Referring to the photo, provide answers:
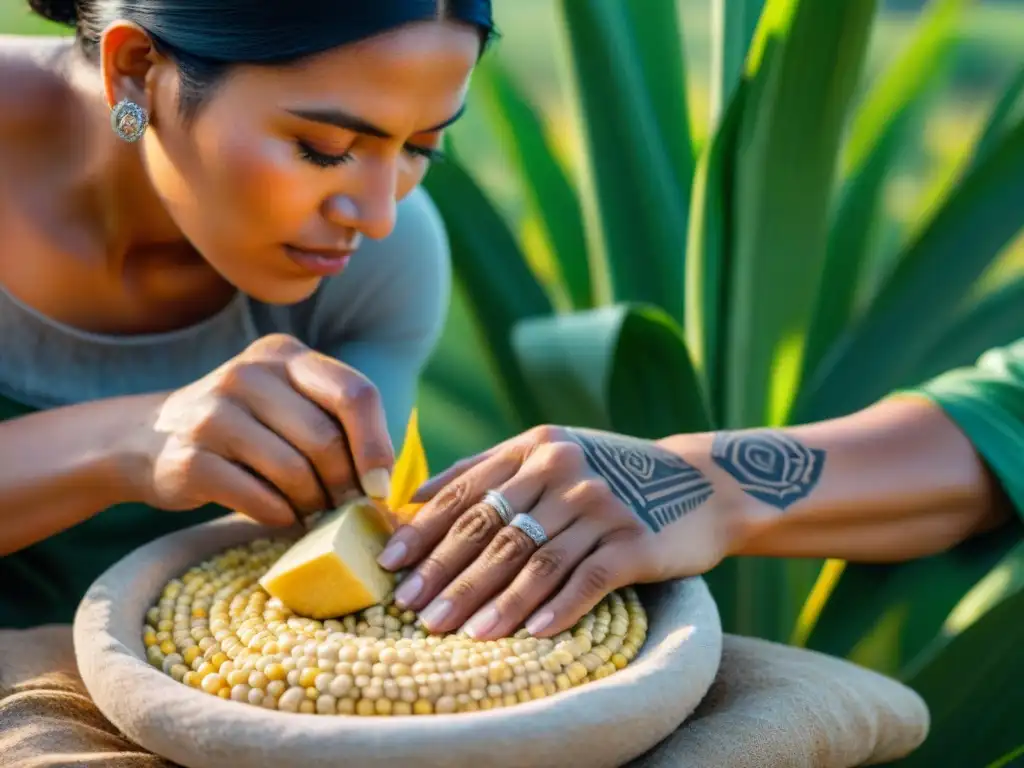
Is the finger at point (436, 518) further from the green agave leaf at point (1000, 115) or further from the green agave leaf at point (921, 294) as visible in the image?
the green agave leaf at point (1000, 115)

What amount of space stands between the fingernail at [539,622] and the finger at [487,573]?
4 centimetres

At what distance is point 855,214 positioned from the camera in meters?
1.91

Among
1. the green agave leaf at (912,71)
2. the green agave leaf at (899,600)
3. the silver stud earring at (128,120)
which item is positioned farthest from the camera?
the green agave leaf at (912,71)

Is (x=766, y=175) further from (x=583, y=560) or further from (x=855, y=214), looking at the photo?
(x=583, y=560)

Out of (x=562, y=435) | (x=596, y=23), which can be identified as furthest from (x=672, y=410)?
(x=596, y=23)

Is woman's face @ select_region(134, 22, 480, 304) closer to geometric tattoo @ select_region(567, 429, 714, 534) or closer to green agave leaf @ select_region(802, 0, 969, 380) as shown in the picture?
geometric tattoo @ select_region(567, 429, 714, 534)

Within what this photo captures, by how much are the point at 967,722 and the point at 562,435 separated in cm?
56

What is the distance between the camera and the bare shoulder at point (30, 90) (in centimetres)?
130

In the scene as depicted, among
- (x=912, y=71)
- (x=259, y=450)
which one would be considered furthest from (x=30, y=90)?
(x=912, y=71)

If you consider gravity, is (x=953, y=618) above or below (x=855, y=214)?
below

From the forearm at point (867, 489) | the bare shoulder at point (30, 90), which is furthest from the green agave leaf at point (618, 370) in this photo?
the bare shoulder at point (30, 90)

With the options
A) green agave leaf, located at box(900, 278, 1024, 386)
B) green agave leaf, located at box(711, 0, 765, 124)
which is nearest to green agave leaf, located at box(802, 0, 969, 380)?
green agave leaf, located at box(900, 278, 1024, 386)

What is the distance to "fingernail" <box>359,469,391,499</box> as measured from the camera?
0.97m

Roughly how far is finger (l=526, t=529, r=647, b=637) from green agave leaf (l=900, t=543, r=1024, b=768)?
1.32 feet
